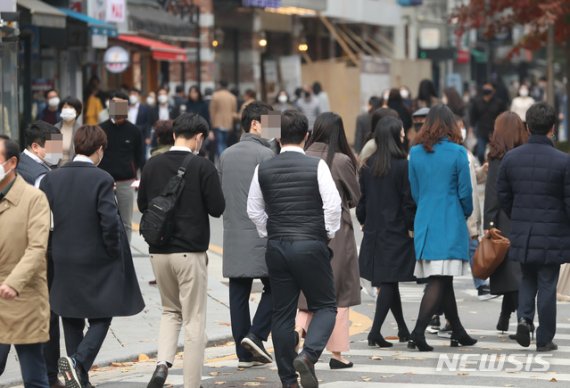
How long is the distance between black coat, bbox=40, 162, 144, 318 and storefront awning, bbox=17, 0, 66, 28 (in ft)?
50.2

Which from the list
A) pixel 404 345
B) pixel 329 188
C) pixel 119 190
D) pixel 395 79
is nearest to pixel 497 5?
pixel 395 79

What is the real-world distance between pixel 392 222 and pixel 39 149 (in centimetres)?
292

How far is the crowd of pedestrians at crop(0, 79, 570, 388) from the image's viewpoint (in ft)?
31.2

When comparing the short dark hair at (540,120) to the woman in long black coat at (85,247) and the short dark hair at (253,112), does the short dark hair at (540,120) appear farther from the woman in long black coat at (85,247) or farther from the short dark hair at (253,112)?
the woman in long black coat at (85,247)

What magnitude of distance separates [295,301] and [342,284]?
1099 millimetres

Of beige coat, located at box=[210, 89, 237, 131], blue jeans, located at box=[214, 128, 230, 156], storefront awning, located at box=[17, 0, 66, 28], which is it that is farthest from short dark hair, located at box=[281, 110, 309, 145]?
blue jeans, located at box=[214, 128, 230, 156]

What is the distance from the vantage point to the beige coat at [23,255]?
8.38 m

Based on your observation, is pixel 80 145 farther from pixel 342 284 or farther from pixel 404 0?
pixel 404 0

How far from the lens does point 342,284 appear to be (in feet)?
35.2

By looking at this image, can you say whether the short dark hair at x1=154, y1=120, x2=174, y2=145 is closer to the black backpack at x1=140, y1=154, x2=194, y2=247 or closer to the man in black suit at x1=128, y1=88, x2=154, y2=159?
the black backpack at x1=140, y1=154, x2=194, y2=247

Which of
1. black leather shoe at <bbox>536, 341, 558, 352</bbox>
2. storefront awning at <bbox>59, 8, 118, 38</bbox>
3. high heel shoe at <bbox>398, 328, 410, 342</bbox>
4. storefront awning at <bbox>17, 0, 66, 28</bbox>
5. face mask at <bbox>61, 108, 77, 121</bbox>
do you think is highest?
storefront awning at <bbox>17, 0, 66, 28</bbox>

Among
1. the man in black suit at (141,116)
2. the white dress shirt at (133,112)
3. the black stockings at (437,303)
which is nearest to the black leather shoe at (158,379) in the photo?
the black stockings at (437,303)

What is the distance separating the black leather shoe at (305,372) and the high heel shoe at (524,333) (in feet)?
8.08

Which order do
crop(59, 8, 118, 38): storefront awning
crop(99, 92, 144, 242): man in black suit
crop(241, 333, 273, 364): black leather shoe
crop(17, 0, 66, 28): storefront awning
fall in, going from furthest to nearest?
crop(59, 8, 118, 38): storefront awning
crop(17, 0, 66, 28): storefront awning
crop(99, 92, 144, 242): man in black suit
crop(241, 333, 273, 364): black leather shoe
